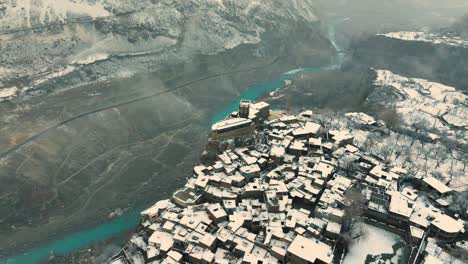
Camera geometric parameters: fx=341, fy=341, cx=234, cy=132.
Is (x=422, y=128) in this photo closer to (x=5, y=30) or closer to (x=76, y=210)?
(x=76, y=210)

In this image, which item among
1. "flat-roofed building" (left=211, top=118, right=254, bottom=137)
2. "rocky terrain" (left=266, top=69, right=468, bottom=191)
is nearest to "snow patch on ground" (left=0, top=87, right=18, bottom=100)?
"flat-roofed building" (left=211, top=118, right=254, bottom=137)

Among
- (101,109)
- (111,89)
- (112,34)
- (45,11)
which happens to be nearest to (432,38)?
(111,89)

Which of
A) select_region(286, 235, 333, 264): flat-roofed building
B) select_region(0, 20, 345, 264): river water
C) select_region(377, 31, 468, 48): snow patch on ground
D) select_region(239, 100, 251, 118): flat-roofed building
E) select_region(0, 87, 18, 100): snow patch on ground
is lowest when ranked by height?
select_region(0, 20, 345, 264): river water

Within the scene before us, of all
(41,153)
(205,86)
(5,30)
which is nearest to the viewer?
(41,153)

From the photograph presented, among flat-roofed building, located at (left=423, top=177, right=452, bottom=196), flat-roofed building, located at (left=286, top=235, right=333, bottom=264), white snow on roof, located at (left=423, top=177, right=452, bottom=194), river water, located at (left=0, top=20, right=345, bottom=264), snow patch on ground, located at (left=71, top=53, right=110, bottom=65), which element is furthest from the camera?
snow patch on ground, located at (left=71, top=53, right=110, bottom=65)

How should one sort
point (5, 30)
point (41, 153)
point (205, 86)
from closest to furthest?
point (41, 153) → point (5, 30) → point (205, 86)

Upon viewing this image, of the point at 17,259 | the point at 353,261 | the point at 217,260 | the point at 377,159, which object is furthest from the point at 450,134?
the point at 17,259

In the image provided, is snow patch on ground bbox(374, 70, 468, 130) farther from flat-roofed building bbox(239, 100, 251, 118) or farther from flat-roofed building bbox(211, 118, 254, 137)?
flat-roofed building bbox(211, 118, 254, 137)
